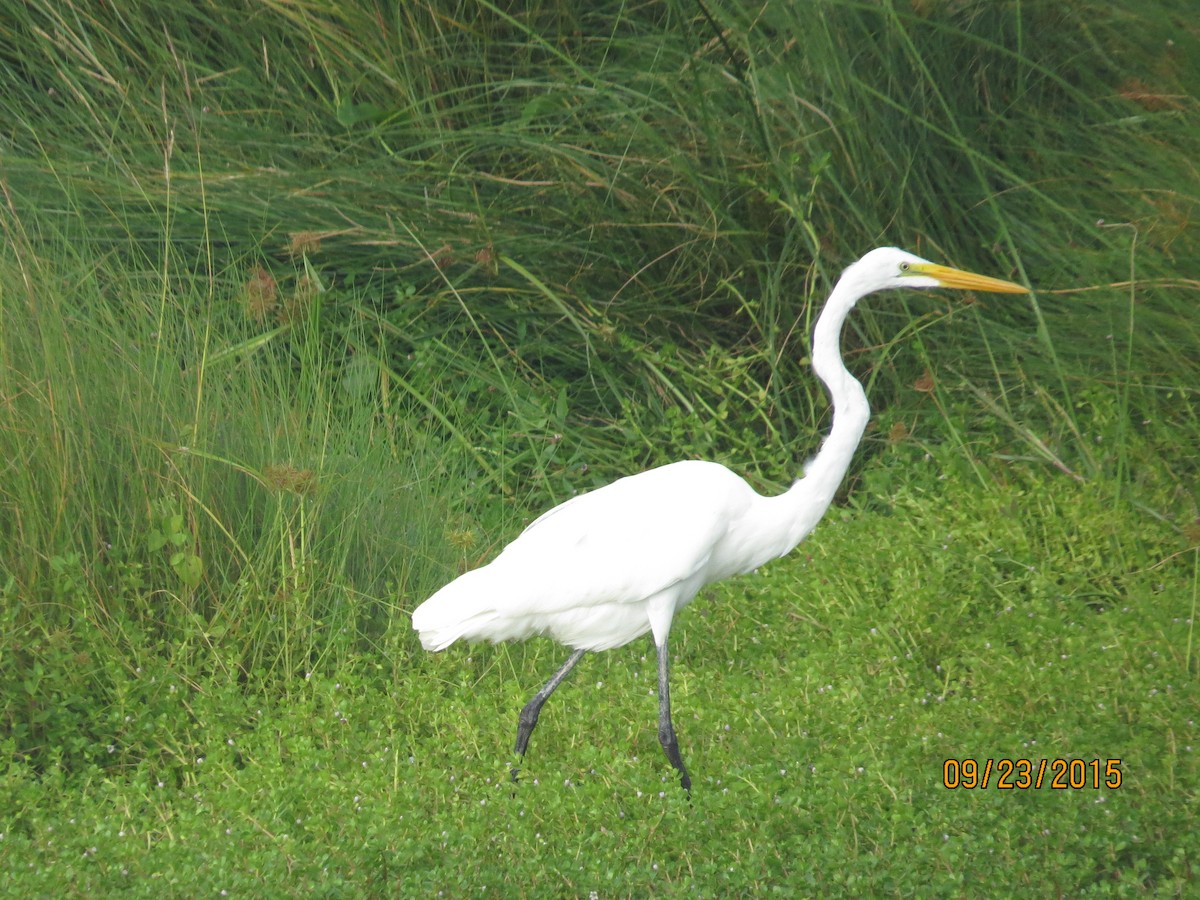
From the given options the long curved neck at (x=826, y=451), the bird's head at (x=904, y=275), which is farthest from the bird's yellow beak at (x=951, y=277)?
the long curved neck at (x=826, y=451)

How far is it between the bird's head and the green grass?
2.25ft

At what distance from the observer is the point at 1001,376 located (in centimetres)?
530

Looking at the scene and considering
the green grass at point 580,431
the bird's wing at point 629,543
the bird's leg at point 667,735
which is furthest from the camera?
the bird's wing at point 629,543

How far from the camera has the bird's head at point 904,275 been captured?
382 centimetres

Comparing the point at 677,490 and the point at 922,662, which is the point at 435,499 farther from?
the point at 922,662

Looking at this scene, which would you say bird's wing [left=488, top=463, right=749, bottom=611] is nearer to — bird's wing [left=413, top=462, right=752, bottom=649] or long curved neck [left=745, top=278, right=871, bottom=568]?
bird's wing [left=413, top=462, right=752, bottom=649]

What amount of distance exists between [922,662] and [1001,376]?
1.53 meters

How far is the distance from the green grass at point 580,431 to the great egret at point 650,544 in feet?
0.98

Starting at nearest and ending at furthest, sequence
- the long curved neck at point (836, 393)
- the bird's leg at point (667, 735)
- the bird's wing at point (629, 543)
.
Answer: the bird's leg at point (667, 735) < the bird's wing at point (629, 543) < the long curved neck at point (836, 393)

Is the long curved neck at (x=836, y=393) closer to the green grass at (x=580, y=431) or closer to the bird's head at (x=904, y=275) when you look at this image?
the bird's head at (x=904, y=275)

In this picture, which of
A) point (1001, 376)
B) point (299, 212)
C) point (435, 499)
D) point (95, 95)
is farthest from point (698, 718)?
point (95, 95)

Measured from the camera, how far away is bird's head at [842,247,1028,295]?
382cm

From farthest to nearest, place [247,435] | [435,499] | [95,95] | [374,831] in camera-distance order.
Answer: [95,95] < [435,499] < [247,435] < [374,831]
